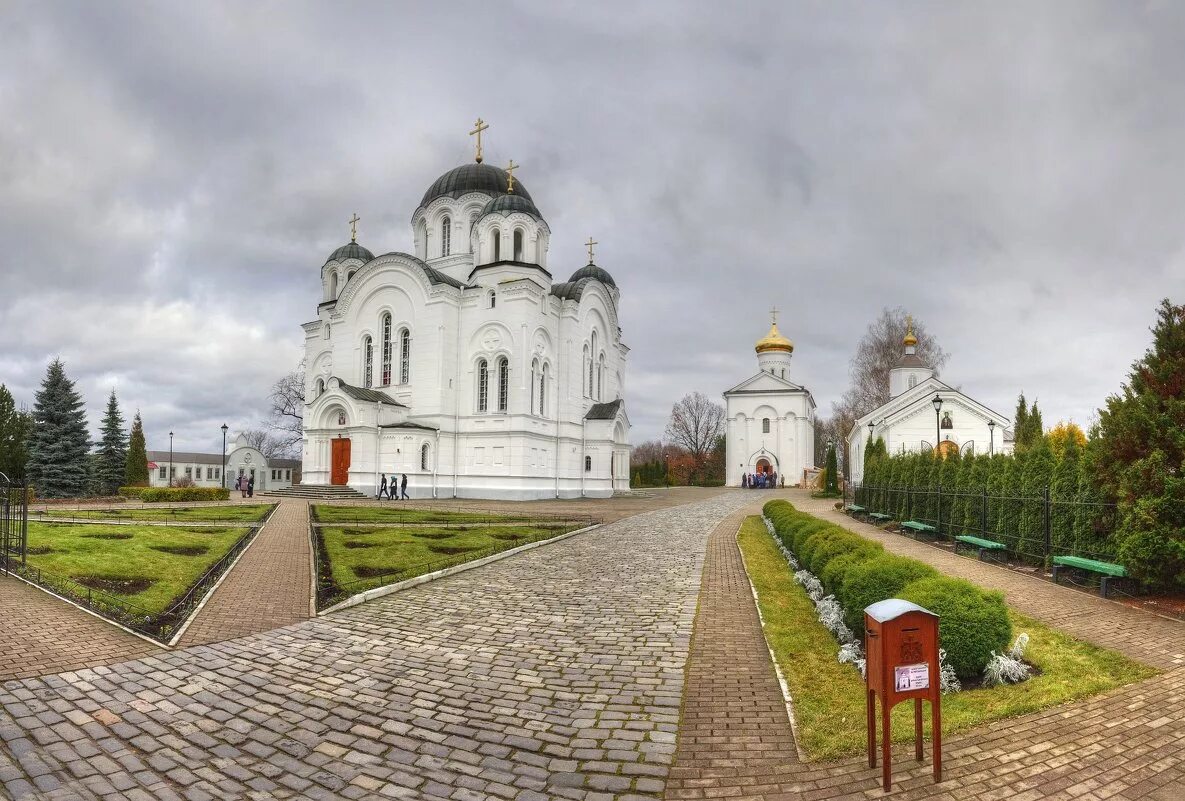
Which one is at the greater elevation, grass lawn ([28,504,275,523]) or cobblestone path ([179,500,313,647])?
cobblestone path ([179,500,313,647])

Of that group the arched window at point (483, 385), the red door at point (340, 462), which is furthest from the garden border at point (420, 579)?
the red door at point (340, 462)

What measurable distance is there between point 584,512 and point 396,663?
2008cm

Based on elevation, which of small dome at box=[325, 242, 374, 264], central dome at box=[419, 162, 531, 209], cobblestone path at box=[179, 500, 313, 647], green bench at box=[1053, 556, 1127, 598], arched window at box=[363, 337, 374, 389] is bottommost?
cobblestone path at box=[179, 500, 313, 647]

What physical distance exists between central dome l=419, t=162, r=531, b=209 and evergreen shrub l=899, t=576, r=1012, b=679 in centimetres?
3681

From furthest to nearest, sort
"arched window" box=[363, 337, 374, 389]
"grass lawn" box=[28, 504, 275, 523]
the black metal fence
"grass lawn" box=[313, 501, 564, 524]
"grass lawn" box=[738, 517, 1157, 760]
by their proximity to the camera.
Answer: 1. "arched window" box=[363, 337, 374, 389]
2. "grass lawn" box=[313, 501, 564, 524]
3. "grass lawn" box=[28, 504, 275, 523]
4. the black metal fence
5. "grass lawn" box=[738, 517, 1157, 760]

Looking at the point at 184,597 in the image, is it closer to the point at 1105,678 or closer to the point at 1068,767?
the point at 1068,767

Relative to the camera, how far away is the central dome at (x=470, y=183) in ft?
131

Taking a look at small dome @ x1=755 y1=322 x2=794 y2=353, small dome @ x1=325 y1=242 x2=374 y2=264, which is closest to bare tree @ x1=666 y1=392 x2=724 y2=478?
small dome @ x1=755 y1=322 x2=794 y2=353

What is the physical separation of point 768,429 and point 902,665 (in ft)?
188

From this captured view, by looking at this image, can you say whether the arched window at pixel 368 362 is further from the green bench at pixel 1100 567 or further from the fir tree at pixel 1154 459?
the fir tree at pixel 1154 459

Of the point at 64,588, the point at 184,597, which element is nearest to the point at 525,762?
the point at 184,597

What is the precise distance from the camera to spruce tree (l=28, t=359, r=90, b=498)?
34031 millimetres

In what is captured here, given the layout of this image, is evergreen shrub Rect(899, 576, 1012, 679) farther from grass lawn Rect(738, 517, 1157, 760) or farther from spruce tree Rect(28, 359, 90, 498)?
spruce tree Rect(28, 359, 90, 498)

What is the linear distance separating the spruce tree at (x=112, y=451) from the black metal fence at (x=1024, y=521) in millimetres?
40852
